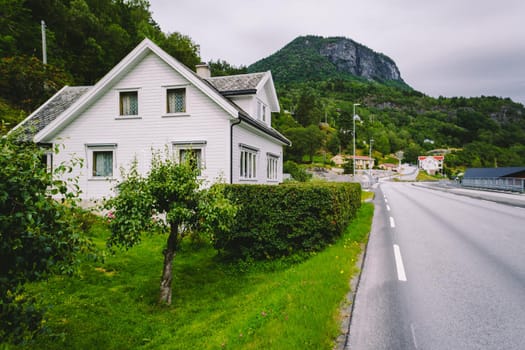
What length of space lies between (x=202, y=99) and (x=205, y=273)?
9.09 metres

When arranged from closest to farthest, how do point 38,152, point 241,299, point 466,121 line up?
point 38,152 → point 241,299 → point 466,121

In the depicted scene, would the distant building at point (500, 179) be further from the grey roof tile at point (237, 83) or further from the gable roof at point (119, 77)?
the gable roof at point (119, 77)

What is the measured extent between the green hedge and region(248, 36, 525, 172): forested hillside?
259 feet

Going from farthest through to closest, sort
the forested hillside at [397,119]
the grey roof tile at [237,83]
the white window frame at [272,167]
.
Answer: the forested hillside at [397,119] → the white window frame at [272,167] → the grey roof tile at [237,83]

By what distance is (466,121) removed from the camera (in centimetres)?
15825

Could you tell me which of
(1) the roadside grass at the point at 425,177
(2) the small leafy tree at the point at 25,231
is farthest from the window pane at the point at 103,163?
(1) the roadside grass at the point at 425,177

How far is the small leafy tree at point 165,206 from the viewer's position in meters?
6.06

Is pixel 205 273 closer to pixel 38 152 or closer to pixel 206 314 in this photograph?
pixel 206 314

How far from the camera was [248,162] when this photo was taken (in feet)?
54.4

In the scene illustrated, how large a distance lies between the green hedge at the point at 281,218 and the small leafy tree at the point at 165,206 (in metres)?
1.66

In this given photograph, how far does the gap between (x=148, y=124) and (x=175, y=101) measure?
72.4 inches

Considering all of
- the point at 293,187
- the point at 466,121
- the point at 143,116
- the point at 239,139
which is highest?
the point at 466,121

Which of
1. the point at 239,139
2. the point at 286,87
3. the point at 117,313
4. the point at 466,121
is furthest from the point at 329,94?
the point at 117,313

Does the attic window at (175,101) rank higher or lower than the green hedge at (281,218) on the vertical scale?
higher
